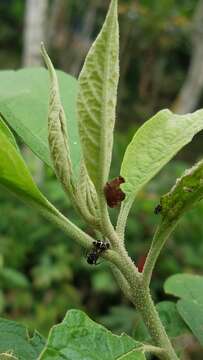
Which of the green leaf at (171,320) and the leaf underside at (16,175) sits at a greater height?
the leaf underside at (16,175)

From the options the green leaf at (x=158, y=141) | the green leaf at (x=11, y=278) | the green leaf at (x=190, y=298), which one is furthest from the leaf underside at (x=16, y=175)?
the green leaf at (x=11, y=278)

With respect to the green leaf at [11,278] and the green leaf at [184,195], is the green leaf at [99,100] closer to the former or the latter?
the green leaf at [184,195]

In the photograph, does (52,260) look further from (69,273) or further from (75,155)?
(75,155)

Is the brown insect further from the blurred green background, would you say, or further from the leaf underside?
the blurred green background

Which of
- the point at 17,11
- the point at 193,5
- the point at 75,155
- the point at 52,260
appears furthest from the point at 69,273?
the point at 17,11

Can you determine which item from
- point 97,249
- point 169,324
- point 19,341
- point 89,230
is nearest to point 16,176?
point 97,249

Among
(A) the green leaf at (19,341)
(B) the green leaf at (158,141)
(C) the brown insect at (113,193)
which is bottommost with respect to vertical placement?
(A) the green leaf at (19,341)

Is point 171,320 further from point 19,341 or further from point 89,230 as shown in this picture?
point 89,230

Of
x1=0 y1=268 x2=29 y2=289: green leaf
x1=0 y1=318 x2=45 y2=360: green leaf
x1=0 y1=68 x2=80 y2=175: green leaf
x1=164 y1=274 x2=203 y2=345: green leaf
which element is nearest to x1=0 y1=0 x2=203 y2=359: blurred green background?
x1=0 y1=268 x2=29 y2=289: green leaf
